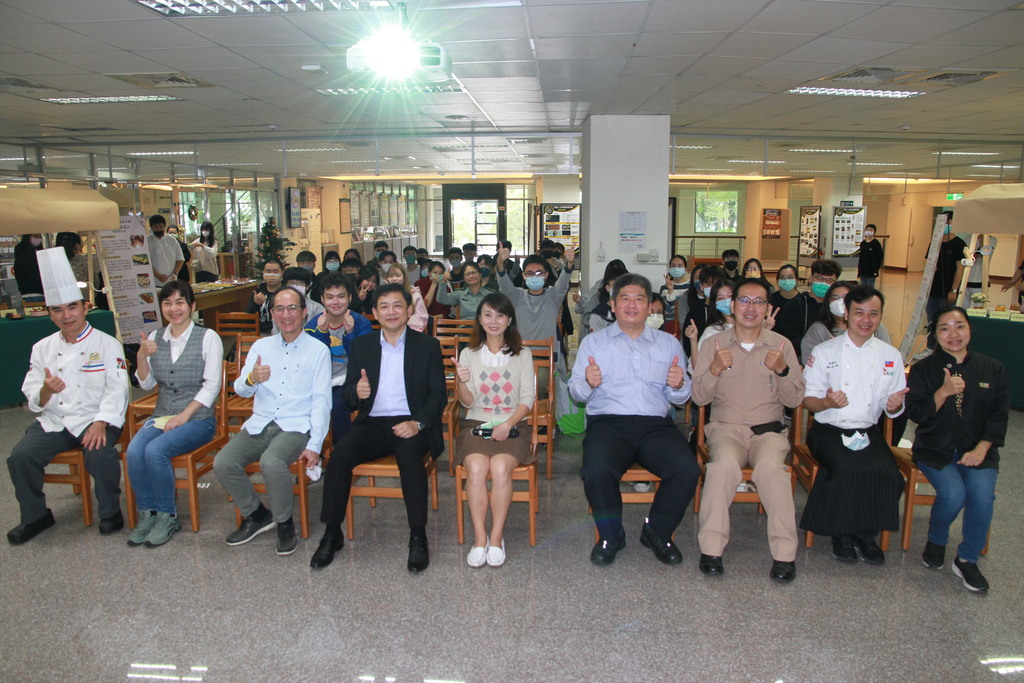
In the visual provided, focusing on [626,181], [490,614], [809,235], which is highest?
[626,181]

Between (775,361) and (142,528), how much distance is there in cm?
348

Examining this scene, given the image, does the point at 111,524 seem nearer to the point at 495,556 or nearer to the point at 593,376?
the point at 495,556

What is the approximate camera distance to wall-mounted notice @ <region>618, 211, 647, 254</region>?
8.30 m

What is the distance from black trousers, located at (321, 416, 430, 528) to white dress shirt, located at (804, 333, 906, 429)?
2.14 m

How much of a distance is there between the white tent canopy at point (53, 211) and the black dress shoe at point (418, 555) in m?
4.30

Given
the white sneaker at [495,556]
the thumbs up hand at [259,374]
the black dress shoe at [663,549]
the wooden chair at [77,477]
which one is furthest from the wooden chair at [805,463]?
the wooden chair at [77,477]

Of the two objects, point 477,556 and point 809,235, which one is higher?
point 809,235

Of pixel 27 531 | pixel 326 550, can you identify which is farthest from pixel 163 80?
pixel 326 550

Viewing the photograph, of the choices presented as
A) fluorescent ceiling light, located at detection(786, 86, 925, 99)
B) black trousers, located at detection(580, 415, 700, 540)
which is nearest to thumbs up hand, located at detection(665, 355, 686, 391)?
black trousers, located at detection(580, 415, 700, 540)

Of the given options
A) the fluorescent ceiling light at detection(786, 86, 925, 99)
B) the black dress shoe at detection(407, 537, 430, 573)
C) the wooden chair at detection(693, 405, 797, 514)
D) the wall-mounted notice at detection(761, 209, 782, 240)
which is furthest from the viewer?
the wall-mounted notice at detection(761, 209, 782, 240)

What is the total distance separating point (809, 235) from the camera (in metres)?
17.4

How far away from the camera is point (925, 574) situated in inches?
131

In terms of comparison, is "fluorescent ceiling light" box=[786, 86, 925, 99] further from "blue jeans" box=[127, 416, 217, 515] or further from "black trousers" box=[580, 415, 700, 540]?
"blue jeans" box=[127, 416, 217, 515]

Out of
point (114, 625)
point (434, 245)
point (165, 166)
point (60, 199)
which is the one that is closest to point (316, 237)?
point (165, 166)
